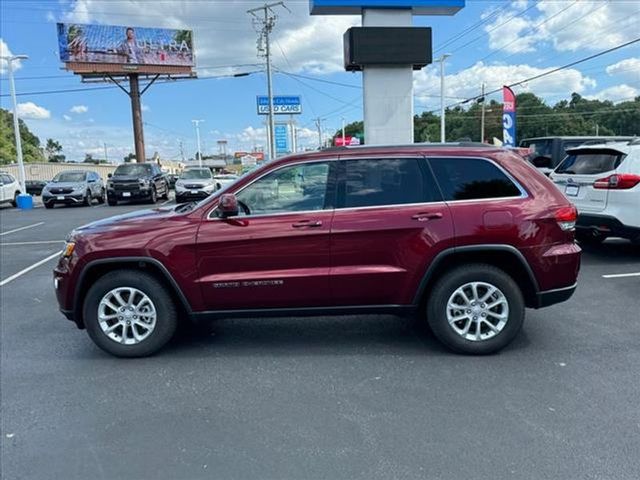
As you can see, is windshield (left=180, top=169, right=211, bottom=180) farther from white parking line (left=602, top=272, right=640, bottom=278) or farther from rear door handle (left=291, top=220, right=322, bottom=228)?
rear door handle (left=291, top=220, right=322, bottom=228)

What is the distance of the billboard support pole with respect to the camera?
3966 cm

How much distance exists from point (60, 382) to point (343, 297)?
7.76ft

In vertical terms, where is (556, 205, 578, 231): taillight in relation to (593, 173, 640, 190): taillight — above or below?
below

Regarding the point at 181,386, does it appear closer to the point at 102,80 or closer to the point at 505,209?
the point at 505,209

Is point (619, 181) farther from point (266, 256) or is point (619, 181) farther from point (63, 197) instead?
point (63, 197)

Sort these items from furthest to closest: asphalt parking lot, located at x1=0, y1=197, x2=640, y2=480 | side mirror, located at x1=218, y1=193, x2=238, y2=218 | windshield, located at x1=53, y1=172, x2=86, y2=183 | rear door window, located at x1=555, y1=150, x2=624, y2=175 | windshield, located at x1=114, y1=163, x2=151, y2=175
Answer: windshield, located at x1=53, y1=172, x2=86, y2=183 → windshield, located at x1=114, y1=163, x2=151, y2=175 → rear door window, located at x1=555, y1=150, x2=624, y2=175 → side mirror, located at x1=218, y1=193, x2=238, y2=218 → asphalt parking lot, located at x1=0, y1=197, x2=640, y2=480

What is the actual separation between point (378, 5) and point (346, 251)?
39.1ft

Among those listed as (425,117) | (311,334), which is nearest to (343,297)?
(311,334)

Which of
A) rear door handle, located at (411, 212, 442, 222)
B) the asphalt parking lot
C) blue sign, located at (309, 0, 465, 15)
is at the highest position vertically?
blue sign, located at (309, 0, 465, 15)

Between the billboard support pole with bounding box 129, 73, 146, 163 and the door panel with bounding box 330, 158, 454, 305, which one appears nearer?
the door panel with bounding box 330, 158, 454, 305

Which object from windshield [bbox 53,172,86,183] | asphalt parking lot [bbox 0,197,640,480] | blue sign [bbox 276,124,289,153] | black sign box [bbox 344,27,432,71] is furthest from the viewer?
blue sign [bbox 276,124,289,153]

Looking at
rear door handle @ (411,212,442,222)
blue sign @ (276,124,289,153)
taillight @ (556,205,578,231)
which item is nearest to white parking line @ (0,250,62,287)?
rear door handle @ (411,212,442,222)

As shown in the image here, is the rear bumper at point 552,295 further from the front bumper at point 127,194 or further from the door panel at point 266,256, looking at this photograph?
the front bumper at point 127,194

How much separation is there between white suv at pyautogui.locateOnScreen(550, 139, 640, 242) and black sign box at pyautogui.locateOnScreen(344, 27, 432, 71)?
7.56 m
